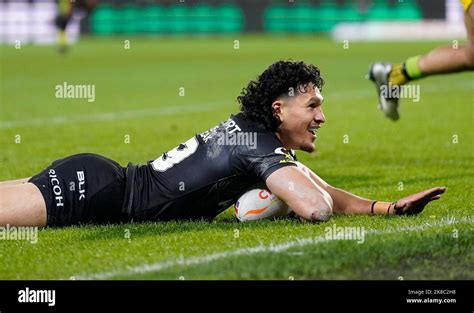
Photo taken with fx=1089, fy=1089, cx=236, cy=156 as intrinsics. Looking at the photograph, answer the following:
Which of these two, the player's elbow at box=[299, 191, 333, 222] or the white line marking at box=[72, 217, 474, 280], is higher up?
the player's elbow at box=[299, 191, 333, 222]

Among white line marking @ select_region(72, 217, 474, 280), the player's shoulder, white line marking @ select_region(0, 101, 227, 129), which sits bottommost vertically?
white line marking @ select_region(72, 217, 474, 280)

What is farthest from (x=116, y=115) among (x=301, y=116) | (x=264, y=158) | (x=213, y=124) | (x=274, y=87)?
(x=264, y=158)

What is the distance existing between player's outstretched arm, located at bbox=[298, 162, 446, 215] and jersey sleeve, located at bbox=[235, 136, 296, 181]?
164mm

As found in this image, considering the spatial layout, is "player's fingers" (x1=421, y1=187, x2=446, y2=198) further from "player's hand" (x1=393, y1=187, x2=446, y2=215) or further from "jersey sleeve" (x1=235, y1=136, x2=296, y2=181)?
"jersey sleeve" (x1=235, y1=136, x2=296, y2=181)

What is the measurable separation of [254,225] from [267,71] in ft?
3.55

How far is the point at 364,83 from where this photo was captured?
2241 centimetres

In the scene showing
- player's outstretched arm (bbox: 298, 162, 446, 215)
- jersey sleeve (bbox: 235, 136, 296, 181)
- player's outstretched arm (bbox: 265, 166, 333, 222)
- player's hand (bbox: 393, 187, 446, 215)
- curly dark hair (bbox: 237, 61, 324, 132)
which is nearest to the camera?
player's outstretched arm (bbox: 265, 166, 333, 222)

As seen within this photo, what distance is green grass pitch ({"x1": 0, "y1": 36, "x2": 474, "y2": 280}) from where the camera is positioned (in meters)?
5.84

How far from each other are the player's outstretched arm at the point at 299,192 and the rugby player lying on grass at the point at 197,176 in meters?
0.07

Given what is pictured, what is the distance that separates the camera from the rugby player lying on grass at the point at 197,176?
23.1 ft

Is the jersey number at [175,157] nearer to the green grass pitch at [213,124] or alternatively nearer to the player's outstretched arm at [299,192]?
the green grass pitch at [213,124]

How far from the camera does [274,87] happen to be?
7254mm

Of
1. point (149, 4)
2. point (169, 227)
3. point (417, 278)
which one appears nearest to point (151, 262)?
point (169, 227)

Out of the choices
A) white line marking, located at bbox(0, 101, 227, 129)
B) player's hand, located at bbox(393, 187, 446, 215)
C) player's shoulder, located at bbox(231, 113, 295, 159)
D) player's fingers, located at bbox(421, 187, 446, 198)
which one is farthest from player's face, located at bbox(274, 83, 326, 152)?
white line marking, located at bbox(0, 101, 227, 129)
